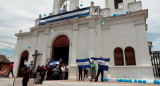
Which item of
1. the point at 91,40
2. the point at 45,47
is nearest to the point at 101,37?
the point at 91,40

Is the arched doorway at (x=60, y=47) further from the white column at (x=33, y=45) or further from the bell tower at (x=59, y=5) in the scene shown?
the bell tower at (x=59, y=5)

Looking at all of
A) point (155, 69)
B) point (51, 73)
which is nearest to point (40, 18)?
→ point (51, 73)

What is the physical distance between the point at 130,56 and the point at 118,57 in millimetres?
1148

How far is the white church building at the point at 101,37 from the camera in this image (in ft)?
35.7

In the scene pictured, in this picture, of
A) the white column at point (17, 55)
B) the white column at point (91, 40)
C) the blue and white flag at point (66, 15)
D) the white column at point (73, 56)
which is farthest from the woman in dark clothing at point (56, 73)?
the white column at point (17, 55)

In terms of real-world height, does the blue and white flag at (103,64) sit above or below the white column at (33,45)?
below

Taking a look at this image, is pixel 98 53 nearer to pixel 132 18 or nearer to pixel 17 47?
pixel 132 18

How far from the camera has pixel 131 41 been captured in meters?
11.4

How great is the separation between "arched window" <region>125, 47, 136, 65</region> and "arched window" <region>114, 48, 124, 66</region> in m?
0.49

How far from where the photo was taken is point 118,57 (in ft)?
38.3

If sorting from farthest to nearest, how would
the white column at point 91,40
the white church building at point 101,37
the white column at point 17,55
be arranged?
1. the white column at point 17,55
2. the white column at point 91,40
3. the white church building at point 101,37

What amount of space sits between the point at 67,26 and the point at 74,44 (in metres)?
2.75

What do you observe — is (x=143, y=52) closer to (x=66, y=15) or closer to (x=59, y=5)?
(x=66, y=15)

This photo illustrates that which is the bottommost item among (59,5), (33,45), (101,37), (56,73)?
(56,73)
